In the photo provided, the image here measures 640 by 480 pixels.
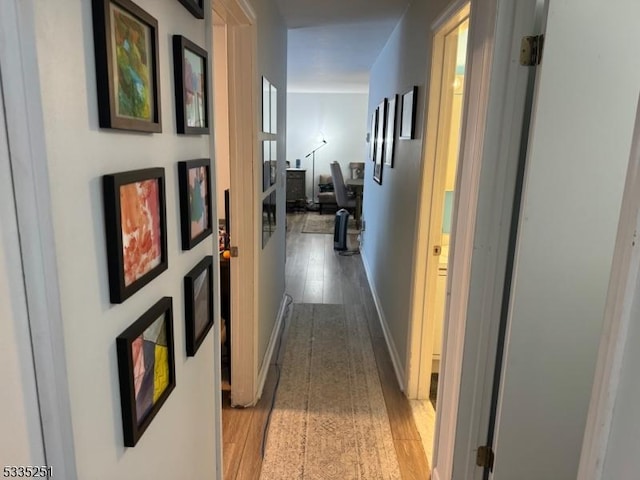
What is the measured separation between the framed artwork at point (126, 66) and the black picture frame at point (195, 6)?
224 millimetres

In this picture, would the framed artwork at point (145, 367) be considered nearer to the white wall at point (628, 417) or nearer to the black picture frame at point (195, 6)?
the black picture frame at point (195, 6)

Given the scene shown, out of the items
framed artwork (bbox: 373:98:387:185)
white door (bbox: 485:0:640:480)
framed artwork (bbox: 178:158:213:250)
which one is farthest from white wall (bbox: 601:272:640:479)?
framed artwork (bbox: 373:98:387:185)

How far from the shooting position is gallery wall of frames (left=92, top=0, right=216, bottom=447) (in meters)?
0.76

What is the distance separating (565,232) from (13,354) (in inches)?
57.9

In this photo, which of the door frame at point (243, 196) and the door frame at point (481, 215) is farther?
the door frame at point (243, 196)

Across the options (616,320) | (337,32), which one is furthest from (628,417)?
(337,32)

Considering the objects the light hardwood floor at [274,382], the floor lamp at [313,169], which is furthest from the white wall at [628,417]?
the floor lamp at [313,169]

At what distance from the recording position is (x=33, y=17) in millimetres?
574

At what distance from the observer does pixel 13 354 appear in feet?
1.97

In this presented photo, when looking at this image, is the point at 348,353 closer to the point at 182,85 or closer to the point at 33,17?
the point at 182,85

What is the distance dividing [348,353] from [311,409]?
75 centimetres

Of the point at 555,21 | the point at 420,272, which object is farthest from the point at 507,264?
the point at 420,272

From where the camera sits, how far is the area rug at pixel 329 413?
204 cm

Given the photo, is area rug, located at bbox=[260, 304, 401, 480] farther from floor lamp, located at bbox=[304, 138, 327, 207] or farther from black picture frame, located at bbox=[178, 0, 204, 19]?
floor lamp, located at bbox=[304, 138, 327, 207]
